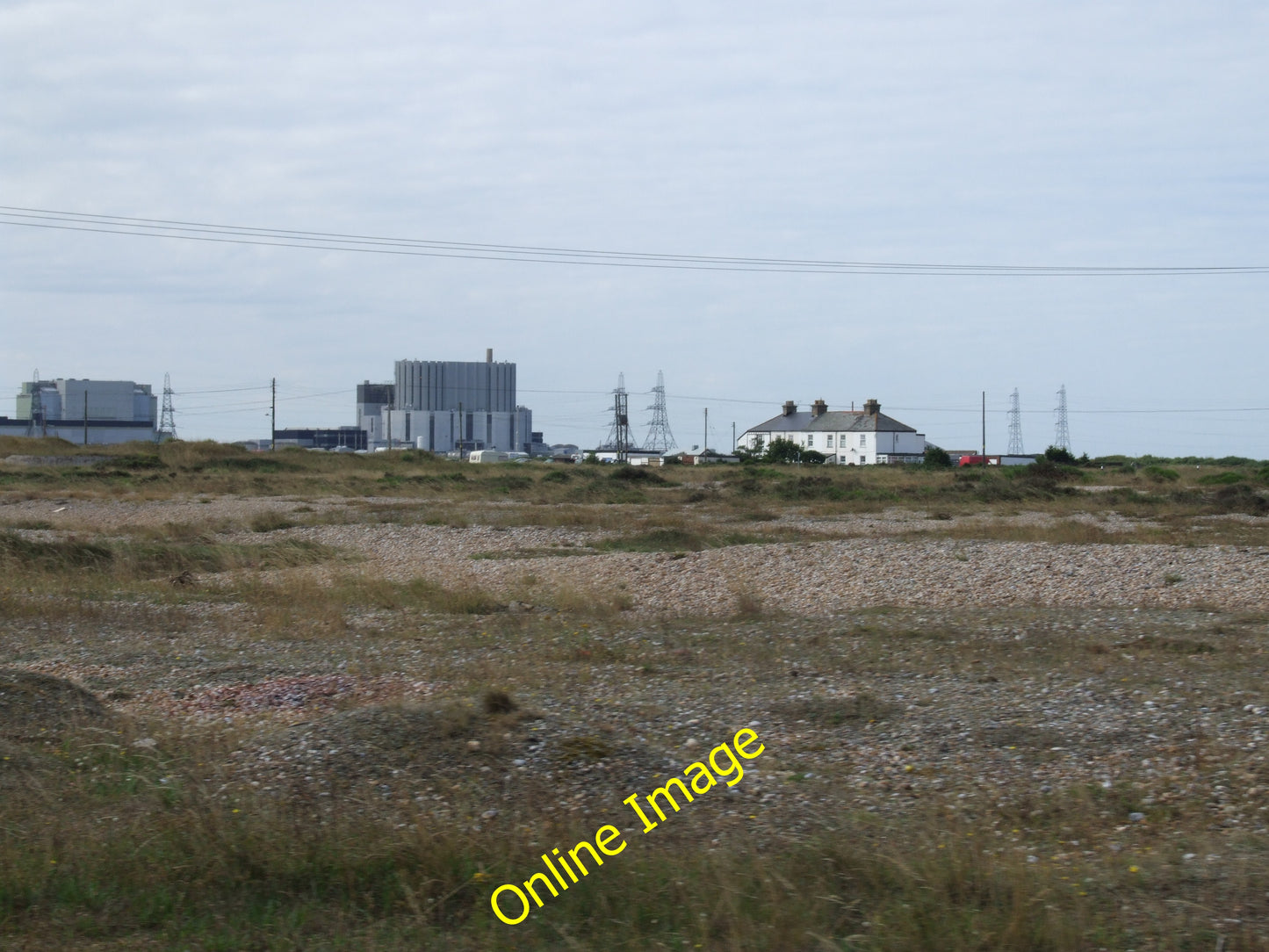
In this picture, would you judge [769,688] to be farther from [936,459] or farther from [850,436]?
[850,436]

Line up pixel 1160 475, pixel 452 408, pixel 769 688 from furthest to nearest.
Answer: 1. pixel 452 408
2. pixel 1160 475
3. pixel 769 688

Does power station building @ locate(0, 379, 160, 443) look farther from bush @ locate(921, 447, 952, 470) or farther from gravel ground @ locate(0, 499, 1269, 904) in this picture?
gravel ground @ locate(0, 499, 1269, 904)

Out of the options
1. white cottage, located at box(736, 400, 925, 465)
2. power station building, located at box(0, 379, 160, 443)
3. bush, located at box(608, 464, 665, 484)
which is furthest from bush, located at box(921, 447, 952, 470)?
power station building, located at box(0, 379, 160, 443)

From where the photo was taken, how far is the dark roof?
107 metres

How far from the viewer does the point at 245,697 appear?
958 cm

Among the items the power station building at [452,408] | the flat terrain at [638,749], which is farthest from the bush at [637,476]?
the power station building at [452,408]

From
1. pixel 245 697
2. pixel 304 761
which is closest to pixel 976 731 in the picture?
pixel 304 761

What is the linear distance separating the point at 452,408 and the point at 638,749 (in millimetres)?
136573

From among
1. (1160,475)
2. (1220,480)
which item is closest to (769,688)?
(1220,480)

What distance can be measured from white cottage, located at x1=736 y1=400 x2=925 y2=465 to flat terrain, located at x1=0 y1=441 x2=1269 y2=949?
86.6 metres

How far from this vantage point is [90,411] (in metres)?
130

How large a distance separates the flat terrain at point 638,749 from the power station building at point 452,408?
118 metres

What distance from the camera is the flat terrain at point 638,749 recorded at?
4.91 meters

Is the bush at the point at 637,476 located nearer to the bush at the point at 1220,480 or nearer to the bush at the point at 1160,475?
the bush at the point at 1160,475
